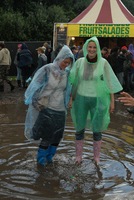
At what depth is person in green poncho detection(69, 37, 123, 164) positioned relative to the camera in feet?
16.1

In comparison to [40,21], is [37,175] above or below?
below

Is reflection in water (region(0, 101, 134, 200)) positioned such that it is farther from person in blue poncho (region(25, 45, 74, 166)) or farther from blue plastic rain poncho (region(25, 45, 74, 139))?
blue plastic rain poncho (region(25, 45, 74, 139))

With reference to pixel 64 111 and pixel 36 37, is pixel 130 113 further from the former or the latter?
pixel 36 37

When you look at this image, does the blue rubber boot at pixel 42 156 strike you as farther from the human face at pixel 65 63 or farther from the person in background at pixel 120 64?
the person in background at pixel 120 64

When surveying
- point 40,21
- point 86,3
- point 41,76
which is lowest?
point 41,76

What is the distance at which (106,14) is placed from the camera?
16.9m

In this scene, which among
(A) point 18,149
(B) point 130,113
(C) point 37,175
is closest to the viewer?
(C) point 37,175

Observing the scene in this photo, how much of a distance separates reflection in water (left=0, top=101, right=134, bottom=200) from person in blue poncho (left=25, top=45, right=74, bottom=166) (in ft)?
1.16

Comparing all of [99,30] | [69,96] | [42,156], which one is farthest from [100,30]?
[42,156]

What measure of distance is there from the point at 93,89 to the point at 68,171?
1.12 m

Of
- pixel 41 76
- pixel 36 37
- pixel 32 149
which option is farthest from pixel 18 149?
pixel 36 37

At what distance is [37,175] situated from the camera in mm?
4715

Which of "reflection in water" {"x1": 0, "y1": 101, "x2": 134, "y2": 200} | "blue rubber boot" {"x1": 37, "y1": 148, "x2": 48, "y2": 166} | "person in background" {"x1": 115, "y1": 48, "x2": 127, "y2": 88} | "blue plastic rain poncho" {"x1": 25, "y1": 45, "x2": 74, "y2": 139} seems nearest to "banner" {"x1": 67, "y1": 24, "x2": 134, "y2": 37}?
"person in background" {"x1": 115, "y1": 48, "x2": 127, "y2": 88}

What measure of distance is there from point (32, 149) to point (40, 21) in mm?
19699
